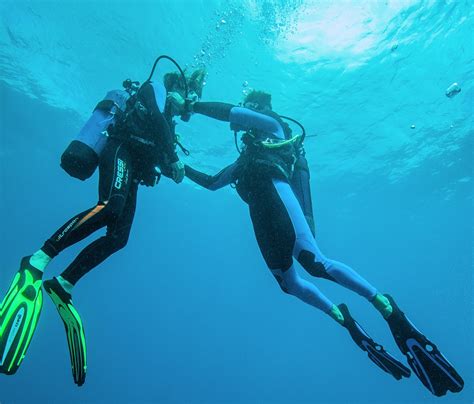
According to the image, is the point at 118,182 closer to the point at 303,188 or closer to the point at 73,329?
the point at 73,329

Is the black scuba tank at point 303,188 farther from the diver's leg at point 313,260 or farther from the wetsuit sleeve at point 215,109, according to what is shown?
the wetsuit sleeve at point 215,109

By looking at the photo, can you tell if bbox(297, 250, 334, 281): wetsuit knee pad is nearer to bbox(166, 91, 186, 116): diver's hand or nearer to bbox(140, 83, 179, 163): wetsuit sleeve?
bbox(140, 83, 179, 163): wetsuit sleeve

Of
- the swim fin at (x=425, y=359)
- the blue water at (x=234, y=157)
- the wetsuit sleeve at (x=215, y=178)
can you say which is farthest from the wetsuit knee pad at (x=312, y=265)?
the blue water at (x=234, y=157)

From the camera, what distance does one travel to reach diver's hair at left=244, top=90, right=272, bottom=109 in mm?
5508

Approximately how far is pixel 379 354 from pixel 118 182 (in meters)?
3.74

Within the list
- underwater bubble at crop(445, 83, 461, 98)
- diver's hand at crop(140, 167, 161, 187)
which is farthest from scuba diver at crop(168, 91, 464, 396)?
underwater bubble at crop(445, 83, 461, 98)

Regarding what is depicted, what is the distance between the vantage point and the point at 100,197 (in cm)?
399

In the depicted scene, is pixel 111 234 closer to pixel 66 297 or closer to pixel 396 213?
pixel 66 297

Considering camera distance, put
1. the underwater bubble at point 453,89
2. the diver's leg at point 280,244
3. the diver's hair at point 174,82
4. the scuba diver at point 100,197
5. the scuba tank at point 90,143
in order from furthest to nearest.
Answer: the underwater bubble at point 453,89 < the diver's hair at point 174,82 < the diver's leg at point 280,244 < the scuba tank at point 90,143 < the scuba diver at point 100,197

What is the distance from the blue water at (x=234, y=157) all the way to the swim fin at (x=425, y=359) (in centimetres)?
1164

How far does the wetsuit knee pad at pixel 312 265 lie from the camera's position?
4.17 m

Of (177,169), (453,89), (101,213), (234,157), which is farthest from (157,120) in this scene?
(234,157)

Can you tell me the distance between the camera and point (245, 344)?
9175 cm

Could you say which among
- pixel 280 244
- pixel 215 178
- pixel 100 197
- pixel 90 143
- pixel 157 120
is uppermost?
pixel 215 178
